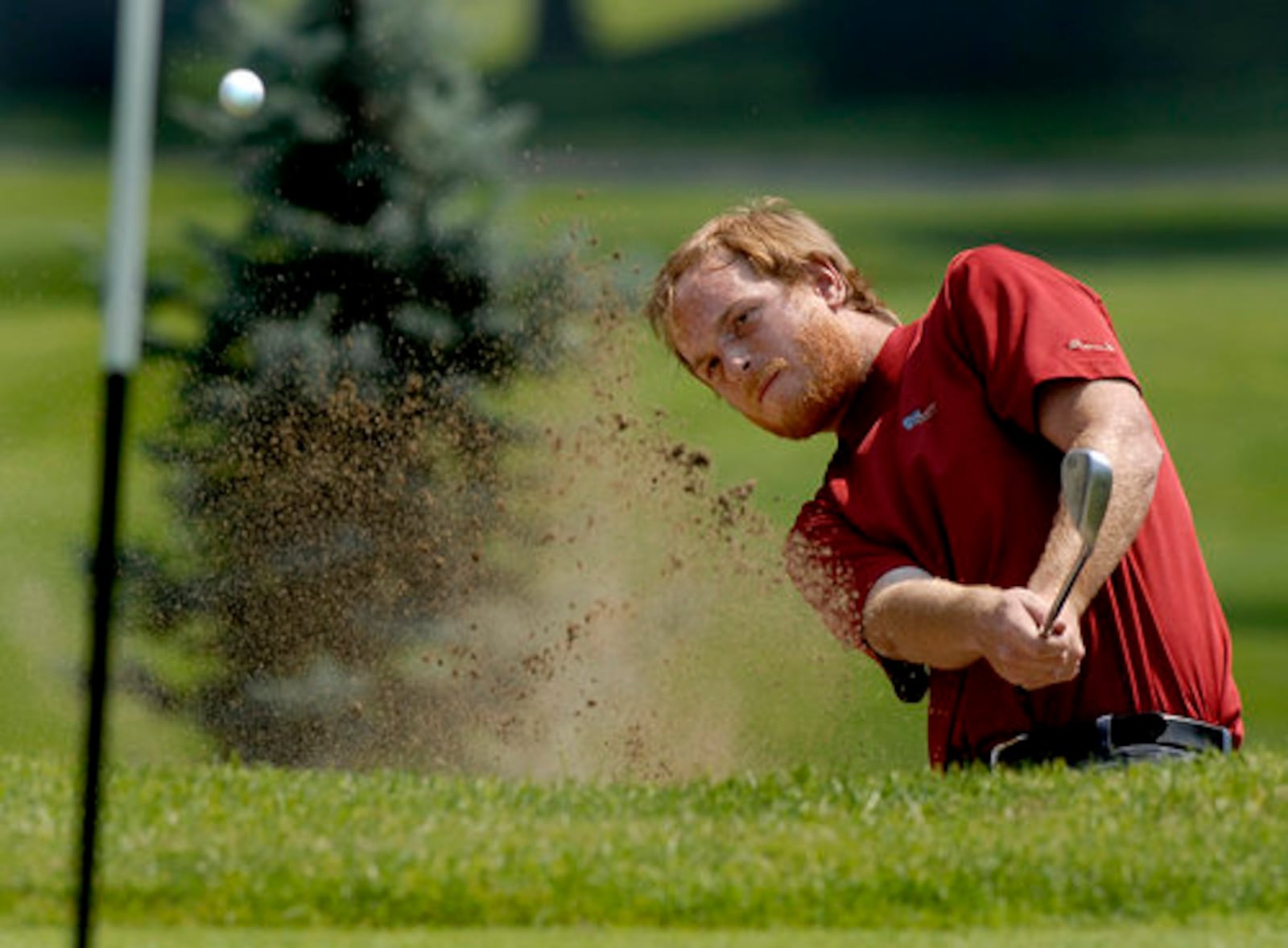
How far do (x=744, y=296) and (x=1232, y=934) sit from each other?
193 cm

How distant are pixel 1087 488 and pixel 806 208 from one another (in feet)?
66.9

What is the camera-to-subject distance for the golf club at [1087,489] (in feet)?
13.0

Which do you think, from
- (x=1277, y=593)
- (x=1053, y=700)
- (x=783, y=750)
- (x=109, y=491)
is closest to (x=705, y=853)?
(x=1053, y=700)

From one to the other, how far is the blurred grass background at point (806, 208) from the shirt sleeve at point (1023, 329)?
2067mm

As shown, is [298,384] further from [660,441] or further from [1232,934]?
[1232,934]

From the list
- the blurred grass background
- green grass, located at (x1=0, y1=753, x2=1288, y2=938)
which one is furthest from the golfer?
the blurred grass background

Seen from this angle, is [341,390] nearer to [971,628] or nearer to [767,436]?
[971,628]

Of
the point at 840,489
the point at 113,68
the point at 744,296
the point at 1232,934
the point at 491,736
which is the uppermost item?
the point at 113,68

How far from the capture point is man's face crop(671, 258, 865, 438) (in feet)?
16.3

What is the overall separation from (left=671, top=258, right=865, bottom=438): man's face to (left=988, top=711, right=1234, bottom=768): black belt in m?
0.91

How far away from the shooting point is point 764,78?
100 feet

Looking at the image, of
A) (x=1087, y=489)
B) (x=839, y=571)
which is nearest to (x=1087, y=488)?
(x=1087, y=489)

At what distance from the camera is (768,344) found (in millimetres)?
4980

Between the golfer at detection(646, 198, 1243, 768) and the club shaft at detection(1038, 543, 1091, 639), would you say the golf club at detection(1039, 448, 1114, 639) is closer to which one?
the club shaft at detection(1038, 543, 1091, 639)
